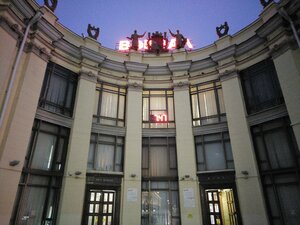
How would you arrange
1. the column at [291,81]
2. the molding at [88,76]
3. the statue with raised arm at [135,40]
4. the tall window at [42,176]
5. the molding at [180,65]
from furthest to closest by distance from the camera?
the statue with raised arm at [135,40]
the molding at [180,65]
the molding at [88,76]
the column at [291,81]
the tall window at [42,176]

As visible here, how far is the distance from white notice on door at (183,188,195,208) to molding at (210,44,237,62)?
893 centimetres

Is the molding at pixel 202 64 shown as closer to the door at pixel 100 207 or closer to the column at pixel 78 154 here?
the column at pixel 78 154

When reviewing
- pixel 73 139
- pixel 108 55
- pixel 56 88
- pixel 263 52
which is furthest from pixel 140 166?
pixel 263 52

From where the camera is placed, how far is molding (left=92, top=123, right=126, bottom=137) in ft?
45.2

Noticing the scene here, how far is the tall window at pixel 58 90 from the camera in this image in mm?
12625

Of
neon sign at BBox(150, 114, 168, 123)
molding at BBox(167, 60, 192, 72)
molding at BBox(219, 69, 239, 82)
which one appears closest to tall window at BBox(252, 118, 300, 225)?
molding at BBox(219, 69, 239, 82)

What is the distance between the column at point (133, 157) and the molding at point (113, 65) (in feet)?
3.35

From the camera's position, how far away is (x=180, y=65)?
15.9m

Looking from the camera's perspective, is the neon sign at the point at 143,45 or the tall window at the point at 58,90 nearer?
the tall window at the point at 58,90

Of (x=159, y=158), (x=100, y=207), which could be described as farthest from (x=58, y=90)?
(x=159, y=158)

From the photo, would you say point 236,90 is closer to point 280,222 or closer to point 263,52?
point 263,52

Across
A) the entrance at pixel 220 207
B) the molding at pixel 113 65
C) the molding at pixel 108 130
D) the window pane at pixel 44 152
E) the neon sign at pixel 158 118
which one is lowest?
the entrance at pixel 220 207

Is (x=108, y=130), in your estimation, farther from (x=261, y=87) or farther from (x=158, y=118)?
(x=261, y=87)

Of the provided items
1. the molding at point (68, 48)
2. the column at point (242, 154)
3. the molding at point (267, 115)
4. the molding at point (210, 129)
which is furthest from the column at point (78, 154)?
the molding at point (267, 115)
